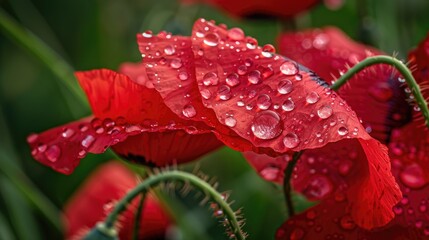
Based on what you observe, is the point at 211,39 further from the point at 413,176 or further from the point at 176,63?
the point at 413,176

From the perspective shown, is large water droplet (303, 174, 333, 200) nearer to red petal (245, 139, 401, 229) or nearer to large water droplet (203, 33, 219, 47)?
red petal (245, 139, 401, 229)

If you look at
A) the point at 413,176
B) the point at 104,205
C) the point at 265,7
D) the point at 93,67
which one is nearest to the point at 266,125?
the point at 413,176

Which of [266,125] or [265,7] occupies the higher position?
[266,125]

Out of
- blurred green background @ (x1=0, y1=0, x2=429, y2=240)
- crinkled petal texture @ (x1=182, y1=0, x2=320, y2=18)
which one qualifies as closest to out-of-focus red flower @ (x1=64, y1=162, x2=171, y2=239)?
blurred green background @ (x1=0, y1=0, x2=429, y2=240)

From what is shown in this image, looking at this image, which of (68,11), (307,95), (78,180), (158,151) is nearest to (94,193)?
(78,180)

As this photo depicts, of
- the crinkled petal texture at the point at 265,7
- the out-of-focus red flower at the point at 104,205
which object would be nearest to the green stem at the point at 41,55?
the out-of-focus red flower at the point at 104,205

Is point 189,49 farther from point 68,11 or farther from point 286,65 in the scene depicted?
point 68,11
